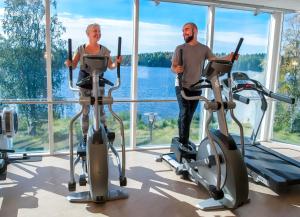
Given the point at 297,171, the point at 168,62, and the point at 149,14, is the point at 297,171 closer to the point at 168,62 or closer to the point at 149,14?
the point at 168,62

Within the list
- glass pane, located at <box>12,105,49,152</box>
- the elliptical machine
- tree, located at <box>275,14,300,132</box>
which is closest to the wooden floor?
the elliptical machine

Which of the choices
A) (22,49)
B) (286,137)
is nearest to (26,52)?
(22,49)

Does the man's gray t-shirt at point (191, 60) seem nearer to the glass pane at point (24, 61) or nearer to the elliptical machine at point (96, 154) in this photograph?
the elliptical machine at point (96, 154)

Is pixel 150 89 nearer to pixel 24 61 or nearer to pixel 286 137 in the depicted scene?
pixel 24 61

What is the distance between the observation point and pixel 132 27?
436 centimetres

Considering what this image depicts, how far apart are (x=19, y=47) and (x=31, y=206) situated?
225 cm

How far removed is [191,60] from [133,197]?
1747 millimetres

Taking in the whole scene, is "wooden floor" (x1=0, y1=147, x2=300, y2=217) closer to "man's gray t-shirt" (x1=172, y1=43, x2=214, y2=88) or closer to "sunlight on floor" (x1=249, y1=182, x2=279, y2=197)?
"sunlight on floor" (x1=249, y1=182, x2=279, y2=197)

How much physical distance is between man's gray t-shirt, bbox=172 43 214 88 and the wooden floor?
1.23m

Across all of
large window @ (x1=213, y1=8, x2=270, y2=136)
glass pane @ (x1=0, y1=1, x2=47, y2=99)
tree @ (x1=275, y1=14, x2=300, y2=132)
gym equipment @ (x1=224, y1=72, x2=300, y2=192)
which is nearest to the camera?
gym equipment @ (x1=224, y1=72, x2=300, y2=192)

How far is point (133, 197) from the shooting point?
3.02 m

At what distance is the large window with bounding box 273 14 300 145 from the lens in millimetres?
5012

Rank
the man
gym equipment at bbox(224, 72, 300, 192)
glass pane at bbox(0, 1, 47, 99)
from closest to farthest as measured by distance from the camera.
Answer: gym equipment at bbox(224, 72, 300, 192)
the man
glass pane at bbox(0, 1, 47, 99)

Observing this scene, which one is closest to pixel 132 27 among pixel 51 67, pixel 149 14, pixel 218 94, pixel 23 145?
pixel 149 14
